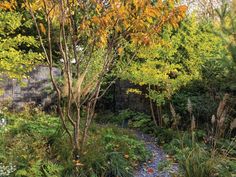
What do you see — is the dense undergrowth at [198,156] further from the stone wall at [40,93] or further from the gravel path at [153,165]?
the stone wall at [40,93]

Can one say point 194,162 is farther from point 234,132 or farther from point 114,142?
point 234,132

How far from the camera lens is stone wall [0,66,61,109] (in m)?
8.90

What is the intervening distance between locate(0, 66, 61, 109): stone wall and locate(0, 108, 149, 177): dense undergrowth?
2.98 metres

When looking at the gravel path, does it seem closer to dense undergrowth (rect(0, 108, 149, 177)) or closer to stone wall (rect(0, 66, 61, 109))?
dense undergrowth (rect(0, 108, 149, 177))

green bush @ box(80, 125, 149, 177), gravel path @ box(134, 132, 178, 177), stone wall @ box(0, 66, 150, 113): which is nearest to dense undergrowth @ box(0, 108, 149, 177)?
green bush @ box(80, 125, 149, 177)

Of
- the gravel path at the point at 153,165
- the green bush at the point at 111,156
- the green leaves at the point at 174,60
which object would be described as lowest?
the gravel path at the point at 153,165

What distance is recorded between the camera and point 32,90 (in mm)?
9555

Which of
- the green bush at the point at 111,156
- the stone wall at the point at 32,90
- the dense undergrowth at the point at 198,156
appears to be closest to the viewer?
the dense undergrowth at the point at 198,156

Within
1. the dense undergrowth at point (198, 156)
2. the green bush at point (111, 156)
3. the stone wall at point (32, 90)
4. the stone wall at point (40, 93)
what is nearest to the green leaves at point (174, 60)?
the dense undergrowth at point (198, 156)

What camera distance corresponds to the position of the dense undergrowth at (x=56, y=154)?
4.46 meters

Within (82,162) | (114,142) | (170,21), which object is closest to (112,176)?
(82,162)

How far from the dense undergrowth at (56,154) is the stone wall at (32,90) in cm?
298

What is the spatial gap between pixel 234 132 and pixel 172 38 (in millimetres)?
2718

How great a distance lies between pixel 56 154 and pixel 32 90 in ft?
15.9
